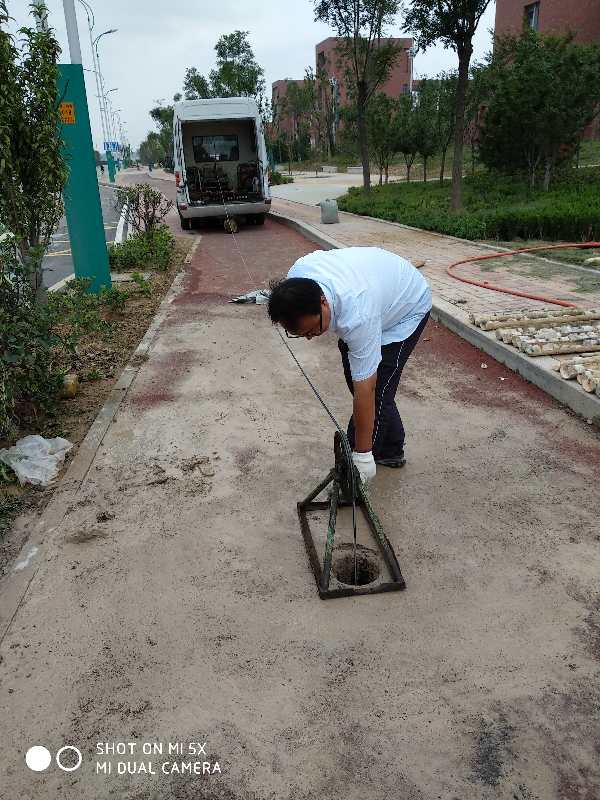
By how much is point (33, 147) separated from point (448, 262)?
6.51 meters

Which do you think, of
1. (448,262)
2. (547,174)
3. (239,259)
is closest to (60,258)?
(239,259)

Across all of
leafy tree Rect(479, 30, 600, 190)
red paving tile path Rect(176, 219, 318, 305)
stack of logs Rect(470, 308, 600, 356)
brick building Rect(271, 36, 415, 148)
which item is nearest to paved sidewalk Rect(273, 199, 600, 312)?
stack of logs Rect(470, 308, 600, 356)

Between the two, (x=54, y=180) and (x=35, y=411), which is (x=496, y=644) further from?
(x=54, y=180)

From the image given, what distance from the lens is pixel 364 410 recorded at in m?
2.75

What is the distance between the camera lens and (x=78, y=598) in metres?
2.78

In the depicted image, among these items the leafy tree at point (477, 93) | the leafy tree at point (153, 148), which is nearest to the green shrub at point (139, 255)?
the leafy tree at point (477, 93)

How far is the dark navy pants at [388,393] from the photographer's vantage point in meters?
3.26

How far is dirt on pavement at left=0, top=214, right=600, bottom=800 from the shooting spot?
1.98 m

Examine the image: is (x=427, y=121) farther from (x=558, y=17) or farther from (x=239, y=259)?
(x=239, y=259)

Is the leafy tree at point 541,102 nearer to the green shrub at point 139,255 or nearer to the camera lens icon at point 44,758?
the green shrub at point 139,255

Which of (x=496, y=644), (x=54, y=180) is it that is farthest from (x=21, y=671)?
(x=54, y=180)

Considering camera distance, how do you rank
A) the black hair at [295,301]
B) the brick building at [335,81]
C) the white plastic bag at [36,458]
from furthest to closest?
the brick building at [335,81] < the white plastic bag at [36,458] < the black hair at [295,301]

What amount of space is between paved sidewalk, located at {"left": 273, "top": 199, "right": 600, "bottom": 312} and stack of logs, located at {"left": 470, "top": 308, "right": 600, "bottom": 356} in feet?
2.05

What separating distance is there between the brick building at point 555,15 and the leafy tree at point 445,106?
4369 millimetres
